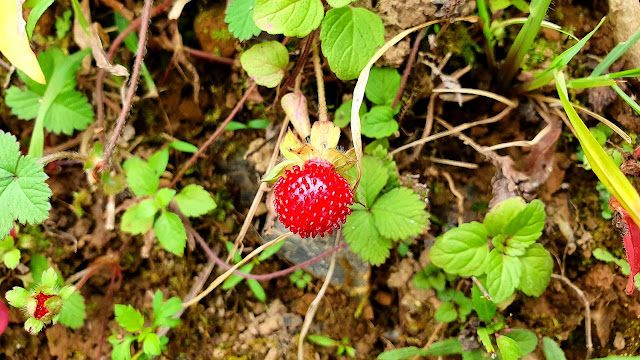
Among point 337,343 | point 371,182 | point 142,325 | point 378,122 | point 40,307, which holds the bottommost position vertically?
point 337,343

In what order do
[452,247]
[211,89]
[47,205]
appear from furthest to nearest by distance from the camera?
[211,89]
[452,247]
[47,205]

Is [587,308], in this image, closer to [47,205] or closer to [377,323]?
[377,323]

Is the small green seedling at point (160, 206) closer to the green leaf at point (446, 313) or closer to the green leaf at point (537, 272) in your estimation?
the green leaf at point (446, 313)

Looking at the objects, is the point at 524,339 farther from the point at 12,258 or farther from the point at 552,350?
the point at 12,258

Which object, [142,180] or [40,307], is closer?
[40,307]

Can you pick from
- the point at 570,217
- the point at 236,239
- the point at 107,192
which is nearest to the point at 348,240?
the point at 236,239

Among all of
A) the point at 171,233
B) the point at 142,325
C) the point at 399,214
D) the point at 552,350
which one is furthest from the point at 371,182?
the point at 142,325

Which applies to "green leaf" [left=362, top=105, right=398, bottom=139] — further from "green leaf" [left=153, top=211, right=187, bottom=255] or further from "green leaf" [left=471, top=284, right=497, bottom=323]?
"green leaf" [left=153, top=211, right=187, bottom=255]

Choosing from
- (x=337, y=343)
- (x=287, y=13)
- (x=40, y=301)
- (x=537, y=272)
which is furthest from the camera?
(x=337, y=343)
